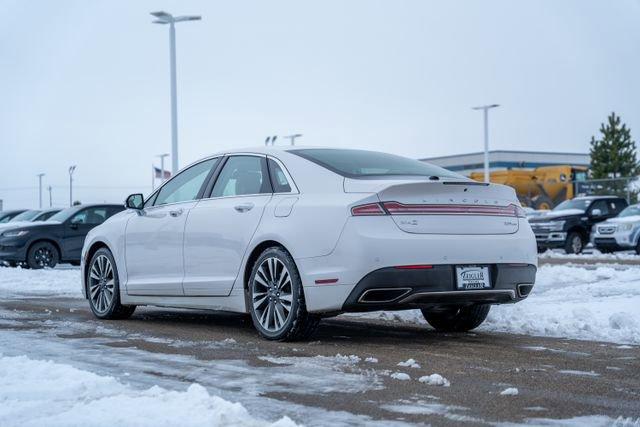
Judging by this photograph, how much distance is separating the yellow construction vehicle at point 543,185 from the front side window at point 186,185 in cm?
3764

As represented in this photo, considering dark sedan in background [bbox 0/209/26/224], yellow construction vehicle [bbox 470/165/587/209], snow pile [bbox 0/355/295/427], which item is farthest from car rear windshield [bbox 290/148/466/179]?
yellow construction vehicle [bbox 470/165/587/209]

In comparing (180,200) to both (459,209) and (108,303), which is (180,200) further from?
(459,209)

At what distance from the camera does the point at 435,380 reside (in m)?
5.07

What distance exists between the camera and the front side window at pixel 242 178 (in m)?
7.60

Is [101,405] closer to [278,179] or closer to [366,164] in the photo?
[278,179]

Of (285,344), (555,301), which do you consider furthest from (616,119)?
(285,344)

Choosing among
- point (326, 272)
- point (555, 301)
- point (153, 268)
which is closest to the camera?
point (326, 272)

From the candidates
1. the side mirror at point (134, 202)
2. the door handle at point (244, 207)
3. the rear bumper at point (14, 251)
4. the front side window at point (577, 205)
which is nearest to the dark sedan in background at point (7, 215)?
the rear bumper at point (14, 251)

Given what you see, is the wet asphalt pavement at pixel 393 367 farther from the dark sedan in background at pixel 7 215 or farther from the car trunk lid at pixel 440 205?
the dark sedan in background at pixel 7 215

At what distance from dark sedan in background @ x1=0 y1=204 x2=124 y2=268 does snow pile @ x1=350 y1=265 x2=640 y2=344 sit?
11.8 metres

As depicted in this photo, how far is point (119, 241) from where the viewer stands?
30.1ft

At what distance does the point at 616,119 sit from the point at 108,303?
62.0 m

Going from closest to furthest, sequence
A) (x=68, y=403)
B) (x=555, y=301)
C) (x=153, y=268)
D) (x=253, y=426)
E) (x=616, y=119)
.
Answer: (x=253, y=426), (x=68, y=403), (x=153, y=268), (x=555, y=301), (x=616, y=119)

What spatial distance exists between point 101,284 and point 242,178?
241cm
